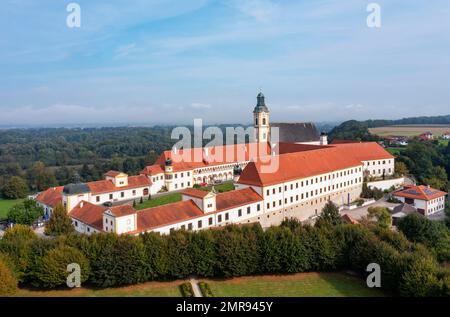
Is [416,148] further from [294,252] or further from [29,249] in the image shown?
[29,249]

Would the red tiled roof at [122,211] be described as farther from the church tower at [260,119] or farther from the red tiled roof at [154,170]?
the church tower at [260,119]

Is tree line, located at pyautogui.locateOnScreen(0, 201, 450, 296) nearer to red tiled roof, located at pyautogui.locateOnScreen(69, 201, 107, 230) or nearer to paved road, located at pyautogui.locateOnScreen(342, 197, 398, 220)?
red tiled roof, located at pyautogui.locateOnScreen(69, 201, 107, 230)

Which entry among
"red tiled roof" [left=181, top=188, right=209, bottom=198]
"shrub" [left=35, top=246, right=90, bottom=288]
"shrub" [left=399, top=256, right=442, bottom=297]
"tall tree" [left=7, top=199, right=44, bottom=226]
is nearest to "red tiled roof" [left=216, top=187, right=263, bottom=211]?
"red tiled roof" [left=181, top=188, right=209, bottom=198]

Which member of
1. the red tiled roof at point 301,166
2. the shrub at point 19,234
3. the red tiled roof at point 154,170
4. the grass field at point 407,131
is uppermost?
the grass field at point 407,131

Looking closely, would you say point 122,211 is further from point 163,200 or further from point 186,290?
point 163,200

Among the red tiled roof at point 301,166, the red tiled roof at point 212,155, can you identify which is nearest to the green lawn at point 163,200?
the red tiled roof at point 212,155

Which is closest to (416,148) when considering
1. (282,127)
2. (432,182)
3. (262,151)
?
(432,182)

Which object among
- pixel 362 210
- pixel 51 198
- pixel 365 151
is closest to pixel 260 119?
pixel 365 151
